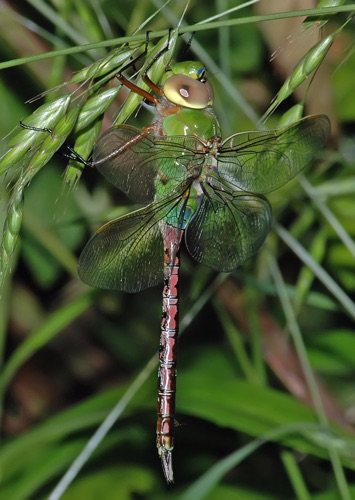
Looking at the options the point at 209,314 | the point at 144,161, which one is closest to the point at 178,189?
the point at 144,161

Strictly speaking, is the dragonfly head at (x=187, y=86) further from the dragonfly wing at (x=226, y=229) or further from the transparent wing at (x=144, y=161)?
the dragonfly wing at (x=226, y=229)

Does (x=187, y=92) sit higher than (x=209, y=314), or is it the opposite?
(x=209, y=314)

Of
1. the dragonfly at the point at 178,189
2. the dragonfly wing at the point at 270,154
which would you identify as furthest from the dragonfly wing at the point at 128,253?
the dragonfly wing at the point at 270,154

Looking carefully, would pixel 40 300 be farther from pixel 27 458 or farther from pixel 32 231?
pixel 27 458

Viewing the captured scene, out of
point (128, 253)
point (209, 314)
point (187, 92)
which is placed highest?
point (209, 314)

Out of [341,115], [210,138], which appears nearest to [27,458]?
[210,138]

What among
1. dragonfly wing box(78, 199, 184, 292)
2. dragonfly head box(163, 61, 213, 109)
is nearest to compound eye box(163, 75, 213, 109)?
dragonfly head box(163, 61, 213, 109)

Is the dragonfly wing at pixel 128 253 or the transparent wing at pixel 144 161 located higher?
the transparent wing at pixel 144 161

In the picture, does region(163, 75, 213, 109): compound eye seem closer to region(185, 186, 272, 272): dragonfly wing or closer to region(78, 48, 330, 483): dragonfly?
region(78, 48, 330, 483): dragonfly

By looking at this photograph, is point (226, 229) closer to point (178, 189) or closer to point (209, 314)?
point (178, 189)
